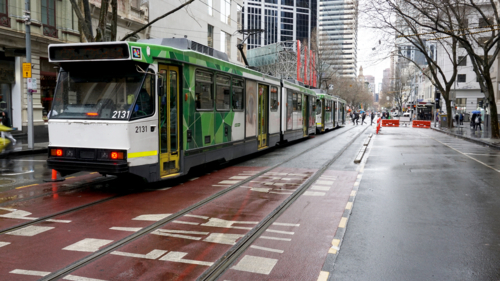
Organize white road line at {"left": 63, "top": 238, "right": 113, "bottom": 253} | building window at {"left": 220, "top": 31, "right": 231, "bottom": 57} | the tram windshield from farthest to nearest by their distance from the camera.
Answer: building window at {"left": 220, "top": 31, "right": 231, "bottom": 57} → the tram windshield → white road line at {"left": 63, "top": 238, "right": 113, "bottom": 253}

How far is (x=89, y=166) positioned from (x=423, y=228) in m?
6.33

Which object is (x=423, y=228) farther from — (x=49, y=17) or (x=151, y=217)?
(x=49, y=17)

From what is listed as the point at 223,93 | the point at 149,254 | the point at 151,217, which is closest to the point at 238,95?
the point at 223,93

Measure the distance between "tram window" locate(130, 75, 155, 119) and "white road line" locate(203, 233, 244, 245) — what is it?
3512 millimetres

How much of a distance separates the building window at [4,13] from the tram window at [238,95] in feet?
47.8

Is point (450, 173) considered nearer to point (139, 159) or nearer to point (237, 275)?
point (139, 159)

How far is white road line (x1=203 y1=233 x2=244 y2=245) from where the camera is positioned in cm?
584

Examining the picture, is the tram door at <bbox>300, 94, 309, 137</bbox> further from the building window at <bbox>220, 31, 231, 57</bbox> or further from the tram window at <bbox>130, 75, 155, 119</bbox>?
the building window at <bbox>220, 31, 231, 57</bbox>

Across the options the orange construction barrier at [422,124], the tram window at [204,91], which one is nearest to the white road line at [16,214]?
the tram window at [204,91]

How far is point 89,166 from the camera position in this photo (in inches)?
335

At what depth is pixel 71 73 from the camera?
8.96m

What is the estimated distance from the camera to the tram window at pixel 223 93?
12.0 m

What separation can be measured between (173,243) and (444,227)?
4251 millimetres

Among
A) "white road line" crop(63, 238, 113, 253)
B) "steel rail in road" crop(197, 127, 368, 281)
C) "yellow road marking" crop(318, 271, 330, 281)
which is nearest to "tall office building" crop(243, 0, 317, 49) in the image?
"steel rail in road" crop(197, 127, 368, 281)
